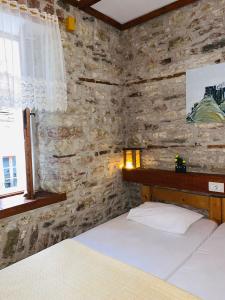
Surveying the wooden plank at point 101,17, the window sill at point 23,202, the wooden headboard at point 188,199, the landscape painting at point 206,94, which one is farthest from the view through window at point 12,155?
the landscape painting at point 206,94

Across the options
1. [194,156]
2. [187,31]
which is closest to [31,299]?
[194,156]

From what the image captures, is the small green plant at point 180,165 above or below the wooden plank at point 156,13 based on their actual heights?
below

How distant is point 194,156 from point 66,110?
1399 millimetres

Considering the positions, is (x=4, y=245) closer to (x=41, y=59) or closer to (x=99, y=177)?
(x=99, y=177)

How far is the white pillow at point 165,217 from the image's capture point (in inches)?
81.9

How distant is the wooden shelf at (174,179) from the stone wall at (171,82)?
0.17m

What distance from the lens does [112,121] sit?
2867 millimetres

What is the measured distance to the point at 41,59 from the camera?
2.04 m

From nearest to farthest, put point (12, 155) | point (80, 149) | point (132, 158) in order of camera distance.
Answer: point (12, 155) → point (80, 149) → point (132, 158)

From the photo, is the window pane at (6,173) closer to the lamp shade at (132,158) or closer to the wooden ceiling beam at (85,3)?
the lamp shade at (132,158)

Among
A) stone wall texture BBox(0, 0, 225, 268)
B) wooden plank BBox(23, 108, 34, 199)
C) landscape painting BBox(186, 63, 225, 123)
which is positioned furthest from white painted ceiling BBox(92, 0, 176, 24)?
wooden plank BBox(23, 108, 34, 199)

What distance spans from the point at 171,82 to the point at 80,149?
1222 mm

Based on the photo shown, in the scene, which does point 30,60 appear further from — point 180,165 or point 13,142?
point 180,165

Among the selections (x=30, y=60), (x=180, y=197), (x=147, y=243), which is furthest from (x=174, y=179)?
(x=30, y=60)
